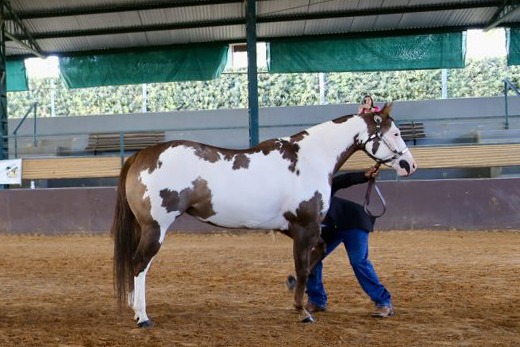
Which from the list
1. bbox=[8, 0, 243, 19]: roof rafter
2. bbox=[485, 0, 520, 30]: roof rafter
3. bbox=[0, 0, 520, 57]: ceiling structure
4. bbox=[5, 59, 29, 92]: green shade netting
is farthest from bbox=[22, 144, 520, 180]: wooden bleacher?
bbox=[5, 59, 29, 92]: green shade netting

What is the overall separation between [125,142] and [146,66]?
286 cm

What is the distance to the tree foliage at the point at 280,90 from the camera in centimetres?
2125

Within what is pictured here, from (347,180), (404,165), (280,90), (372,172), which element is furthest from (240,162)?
(280,90)

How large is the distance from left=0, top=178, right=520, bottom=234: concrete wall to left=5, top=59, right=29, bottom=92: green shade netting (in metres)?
5.99

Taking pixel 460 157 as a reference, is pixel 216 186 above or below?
below

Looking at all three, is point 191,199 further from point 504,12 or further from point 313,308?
point 504,12

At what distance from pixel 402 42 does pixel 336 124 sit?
37.0 ft

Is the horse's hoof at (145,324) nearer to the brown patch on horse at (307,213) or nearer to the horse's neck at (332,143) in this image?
the brown patch on horse at (307,213)

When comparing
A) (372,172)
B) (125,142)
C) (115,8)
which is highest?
(115,8)

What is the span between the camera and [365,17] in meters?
14.6

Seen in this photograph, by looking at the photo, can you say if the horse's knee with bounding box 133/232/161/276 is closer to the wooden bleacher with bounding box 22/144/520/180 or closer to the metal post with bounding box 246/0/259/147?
the wooden bleacher with bounding box 22/144/520/180

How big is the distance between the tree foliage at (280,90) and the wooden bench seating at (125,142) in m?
3.45

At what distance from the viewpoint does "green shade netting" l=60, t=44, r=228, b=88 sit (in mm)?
15859

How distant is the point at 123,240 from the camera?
446 centimetres
